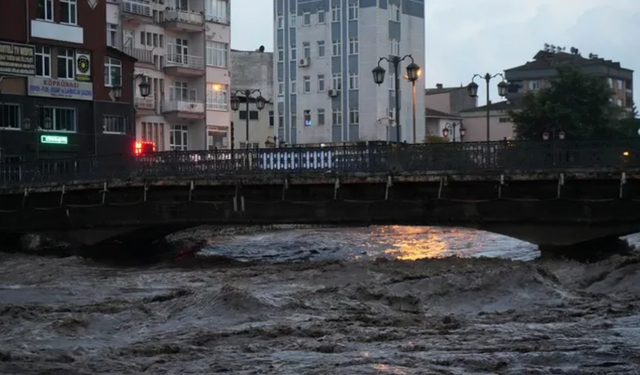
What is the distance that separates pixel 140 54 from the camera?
78375 millimetres

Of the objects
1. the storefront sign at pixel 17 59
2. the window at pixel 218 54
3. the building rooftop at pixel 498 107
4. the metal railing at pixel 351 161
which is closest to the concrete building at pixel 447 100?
the building rooftop at pixel 498 107

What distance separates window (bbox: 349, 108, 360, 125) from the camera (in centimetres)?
9019

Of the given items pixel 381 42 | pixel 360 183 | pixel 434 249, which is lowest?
pixel 434 249

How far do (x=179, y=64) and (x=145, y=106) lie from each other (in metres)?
4.48

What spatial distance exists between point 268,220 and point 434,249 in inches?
378

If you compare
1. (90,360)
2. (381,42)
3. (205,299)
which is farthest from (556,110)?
(90,360)

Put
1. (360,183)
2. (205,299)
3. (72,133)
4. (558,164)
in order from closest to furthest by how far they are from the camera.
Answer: (205,299) → (558,164) → (360,183) → (72,133)

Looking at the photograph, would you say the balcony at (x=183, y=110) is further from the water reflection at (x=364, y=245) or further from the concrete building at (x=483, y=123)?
the concrete building at (x=483, y=123)

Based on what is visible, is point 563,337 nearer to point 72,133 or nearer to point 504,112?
point 72,133

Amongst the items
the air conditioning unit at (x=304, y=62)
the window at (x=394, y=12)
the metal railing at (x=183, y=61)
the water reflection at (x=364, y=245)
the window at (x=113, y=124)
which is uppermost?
the window at (x=394, y=12)

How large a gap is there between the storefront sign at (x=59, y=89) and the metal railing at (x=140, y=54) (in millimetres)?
10005

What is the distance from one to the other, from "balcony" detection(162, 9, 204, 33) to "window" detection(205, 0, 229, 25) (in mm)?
1232

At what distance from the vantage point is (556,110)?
83.3 meters

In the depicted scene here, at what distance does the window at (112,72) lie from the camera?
69.1 m
